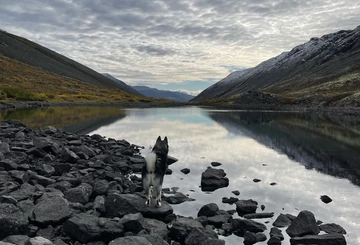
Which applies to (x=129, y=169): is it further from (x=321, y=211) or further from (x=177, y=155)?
(x=321, y=211)

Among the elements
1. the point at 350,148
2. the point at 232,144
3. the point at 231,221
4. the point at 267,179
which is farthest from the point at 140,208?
the point at 350,148

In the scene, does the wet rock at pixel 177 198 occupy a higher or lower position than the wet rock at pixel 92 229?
lower

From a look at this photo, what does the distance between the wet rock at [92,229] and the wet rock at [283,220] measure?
21.9 feet

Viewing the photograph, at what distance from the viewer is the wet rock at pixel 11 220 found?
9488mm

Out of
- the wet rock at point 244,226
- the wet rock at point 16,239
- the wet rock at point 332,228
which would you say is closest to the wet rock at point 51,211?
the wet rock at point 16,239

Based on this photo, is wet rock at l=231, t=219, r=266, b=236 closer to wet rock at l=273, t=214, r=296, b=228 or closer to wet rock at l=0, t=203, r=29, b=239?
wet rock at l=273, t=214, r=296, b=228

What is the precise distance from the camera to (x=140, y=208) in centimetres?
1295

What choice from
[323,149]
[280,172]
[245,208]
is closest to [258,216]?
[245,208]

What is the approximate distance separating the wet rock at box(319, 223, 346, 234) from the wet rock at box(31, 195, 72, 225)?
32.0 feet

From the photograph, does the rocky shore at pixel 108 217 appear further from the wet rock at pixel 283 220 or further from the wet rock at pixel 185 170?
the wet rock at pixel 185 170

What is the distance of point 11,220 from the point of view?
9680 millimetres

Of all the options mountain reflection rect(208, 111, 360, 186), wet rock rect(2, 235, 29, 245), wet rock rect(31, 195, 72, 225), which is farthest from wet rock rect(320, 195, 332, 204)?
wet rock rect(2, 235, 29, 245)

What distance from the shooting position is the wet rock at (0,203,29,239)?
9.49 meters

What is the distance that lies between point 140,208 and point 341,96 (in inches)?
5786
